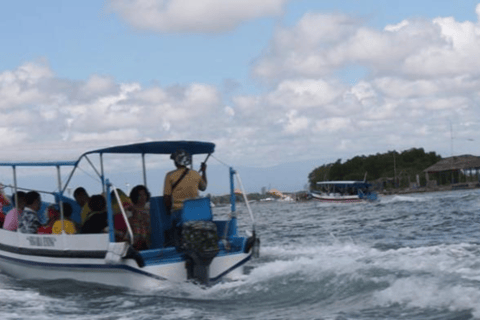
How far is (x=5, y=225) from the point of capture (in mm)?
14414

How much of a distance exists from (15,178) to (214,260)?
4.36 m

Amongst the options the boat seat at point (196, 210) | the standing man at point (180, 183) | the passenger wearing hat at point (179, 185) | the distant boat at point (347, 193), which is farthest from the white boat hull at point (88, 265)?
the distant boat at point (347, 193)

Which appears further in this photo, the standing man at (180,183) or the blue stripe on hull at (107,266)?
the standing man at (180,183)

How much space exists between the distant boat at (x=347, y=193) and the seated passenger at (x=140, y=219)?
5597 centimetres

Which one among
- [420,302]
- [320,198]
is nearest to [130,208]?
[420,302]

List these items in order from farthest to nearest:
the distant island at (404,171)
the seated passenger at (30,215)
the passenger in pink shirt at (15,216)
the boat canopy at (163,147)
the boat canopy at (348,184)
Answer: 1. the distant island at (404,171)
2. the boat canopy at (348,184)
3. the passenger in pink shirt at (15,216)
4. the seated passenger at (30,215)
5. the boat canopy at (163,147)

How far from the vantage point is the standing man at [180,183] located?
1234 centimetres

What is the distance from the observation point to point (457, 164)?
100500 millimetres

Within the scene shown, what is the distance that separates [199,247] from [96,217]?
2.01 m

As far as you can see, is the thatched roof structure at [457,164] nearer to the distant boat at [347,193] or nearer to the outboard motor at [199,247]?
the distant boat at [347,193]

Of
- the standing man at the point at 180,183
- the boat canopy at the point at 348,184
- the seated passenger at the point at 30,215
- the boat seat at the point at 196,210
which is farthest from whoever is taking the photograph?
the boat canopy at the point at 348,184

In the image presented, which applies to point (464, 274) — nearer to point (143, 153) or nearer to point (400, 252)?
point (400, 252)

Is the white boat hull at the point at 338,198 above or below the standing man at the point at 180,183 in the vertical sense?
below

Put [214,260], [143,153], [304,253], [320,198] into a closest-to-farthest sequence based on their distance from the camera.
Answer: [214,260] → [143,153] → [304,253] → [320,198]
